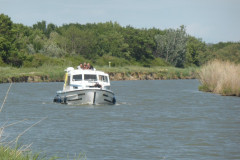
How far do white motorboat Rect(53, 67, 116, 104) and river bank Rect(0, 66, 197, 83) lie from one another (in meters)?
28.7

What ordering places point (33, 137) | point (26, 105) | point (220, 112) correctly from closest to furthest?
point (33, 137)
point (220, 112)
point (26, 105)

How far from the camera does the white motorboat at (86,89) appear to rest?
37.2m

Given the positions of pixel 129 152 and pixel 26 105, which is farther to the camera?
pixel 26 105

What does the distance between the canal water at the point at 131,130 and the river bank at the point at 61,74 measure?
31.6m

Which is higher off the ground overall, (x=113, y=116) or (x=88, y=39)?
(x=88, y=39)

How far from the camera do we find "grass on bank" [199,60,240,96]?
44.5m

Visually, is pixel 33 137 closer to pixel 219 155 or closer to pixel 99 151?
pixel 99 151

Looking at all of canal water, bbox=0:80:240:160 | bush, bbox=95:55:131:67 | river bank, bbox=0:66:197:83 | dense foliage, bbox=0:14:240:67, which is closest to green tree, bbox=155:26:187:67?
dense foliage, bbox=0:14:240:67

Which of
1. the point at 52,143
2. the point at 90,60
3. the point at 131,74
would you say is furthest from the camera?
the point at 90,60

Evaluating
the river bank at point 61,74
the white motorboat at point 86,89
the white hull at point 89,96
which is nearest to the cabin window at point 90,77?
the white motorboat at point 86,89

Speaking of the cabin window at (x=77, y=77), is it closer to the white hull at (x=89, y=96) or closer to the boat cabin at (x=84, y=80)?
the boat cabin at (x=84, y=80)

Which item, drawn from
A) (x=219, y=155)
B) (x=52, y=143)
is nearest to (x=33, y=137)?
(x=52, y=143)

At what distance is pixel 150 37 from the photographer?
496ft

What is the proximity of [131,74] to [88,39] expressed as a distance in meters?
32.6
